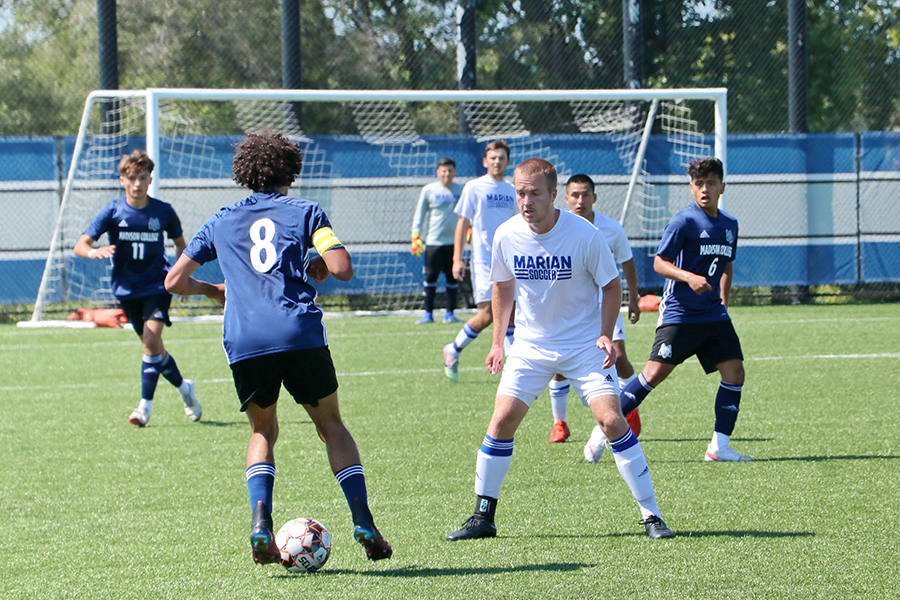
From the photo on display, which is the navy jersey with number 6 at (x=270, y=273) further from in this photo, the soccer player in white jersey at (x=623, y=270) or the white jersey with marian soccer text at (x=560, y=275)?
the soccer player in white jersey at (x=623, y=270)

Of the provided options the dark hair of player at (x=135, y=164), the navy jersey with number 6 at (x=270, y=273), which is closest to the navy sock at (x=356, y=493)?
the navy jersey with number 6 at (x=270, y=273)

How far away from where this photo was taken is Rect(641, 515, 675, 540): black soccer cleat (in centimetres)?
419

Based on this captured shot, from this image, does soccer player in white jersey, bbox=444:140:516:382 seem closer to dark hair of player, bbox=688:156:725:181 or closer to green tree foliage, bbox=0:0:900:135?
dark hair of player, bbox=688:156:725:181

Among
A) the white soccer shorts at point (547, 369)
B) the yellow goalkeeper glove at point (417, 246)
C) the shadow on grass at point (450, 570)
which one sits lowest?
the shadow on grass at point (450, 570)

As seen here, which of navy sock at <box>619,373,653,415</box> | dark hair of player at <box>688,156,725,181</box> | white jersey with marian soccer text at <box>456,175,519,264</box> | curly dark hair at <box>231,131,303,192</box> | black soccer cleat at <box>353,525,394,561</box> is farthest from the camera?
white jersey with marian soccer text at <box>456,175,519,264</box>

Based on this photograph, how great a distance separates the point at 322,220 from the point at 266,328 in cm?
48

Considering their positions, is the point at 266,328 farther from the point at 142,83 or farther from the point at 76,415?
the point at 142,83

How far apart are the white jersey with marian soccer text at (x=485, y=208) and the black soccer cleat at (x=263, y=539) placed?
214 inches

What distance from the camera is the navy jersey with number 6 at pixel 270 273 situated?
381 centimetres

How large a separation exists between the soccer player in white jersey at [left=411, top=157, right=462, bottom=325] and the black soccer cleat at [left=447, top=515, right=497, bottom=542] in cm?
916

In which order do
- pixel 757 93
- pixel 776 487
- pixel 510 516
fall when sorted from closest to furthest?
pixel 510 516 → pixel 776 487 → pixel 757 93

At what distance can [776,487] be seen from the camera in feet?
16.8

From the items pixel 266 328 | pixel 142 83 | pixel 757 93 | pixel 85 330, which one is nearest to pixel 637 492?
pixel 266 328

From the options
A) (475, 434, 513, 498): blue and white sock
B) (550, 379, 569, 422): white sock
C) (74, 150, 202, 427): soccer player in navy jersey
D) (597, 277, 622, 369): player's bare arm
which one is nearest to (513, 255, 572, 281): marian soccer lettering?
(597, 277, 622, 369): player's bare arm
